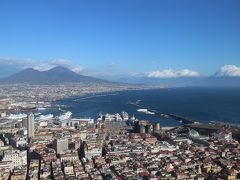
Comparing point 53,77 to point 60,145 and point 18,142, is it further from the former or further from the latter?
point 60,145

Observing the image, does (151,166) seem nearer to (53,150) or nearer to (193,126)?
(53,150)

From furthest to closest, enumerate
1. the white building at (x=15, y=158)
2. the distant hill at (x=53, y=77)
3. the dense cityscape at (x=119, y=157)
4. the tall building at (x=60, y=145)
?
the distant hill at (x=53, y=77) < the tall building at (x=60, y=145) < the white building at (x=15, y=158) < the dense cityscape at (x=119, y=157)

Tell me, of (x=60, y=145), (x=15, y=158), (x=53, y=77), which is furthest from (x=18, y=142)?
(x=53, y=77)

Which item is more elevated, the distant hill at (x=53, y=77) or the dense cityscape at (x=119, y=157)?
the distant hill at (x=53, y=77)

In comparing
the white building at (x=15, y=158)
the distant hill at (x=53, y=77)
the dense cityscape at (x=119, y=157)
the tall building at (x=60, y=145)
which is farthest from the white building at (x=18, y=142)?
the distant hill at (x=53, y=77)

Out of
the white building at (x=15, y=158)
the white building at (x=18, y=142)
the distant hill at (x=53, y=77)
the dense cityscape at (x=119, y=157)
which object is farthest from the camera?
the distant hill at (x=53, y=77)

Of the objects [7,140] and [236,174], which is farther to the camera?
[7,140]

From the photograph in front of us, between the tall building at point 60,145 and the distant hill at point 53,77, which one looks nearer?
the tall building at point 60,145

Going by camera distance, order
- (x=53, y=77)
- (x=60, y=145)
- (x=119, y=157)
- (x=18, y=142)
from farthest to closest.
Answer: (x=53, y=77), (x=18, y=142), (x=60, y=145), (x=119, y=157)

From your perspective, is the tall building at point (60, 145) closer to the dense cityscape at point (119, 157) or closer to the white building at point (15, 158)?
the dense cityscape at point (119, 157)

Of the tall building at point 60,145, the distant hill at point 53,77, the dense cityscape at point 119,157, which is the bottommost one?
the dense cityscape at point 119,157

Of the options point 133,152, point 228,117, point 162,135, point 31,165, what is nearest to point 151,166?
point 133,152
